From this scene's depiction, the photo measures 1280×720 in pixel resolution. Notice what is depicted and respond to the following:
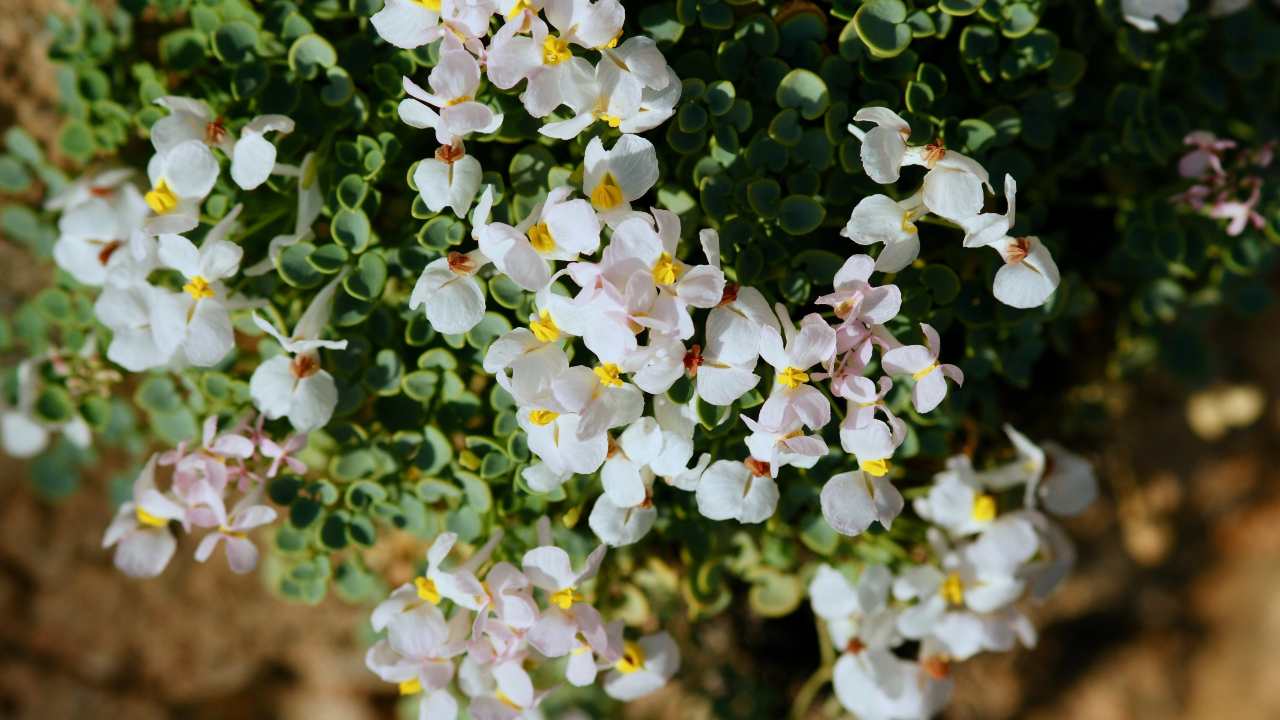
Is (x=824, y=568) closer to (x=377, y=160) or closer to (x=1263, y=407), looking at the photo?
(x=377, y=160)

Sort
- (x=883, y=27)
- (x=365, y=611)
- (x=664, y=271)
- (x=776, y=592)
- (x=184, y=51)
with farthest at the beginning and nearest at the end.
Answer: (x=365, y=611) < (x=776, y=592) < (x=184, y=51) < (x=883, y=27) < (x=664, y=271)

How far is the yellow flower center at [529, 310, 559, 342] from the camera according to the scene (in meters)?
0.87

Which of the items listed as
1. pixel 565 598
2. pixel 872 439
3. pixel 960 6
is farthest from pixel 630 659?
pixel 960 6

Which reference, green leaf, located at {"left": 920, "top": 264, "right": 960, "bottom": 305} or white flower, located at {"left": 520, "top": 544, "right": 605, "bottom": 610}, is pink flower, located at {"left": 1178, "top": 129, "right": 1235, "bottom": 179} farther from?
white flower, located at {"left": 520, "top": 544, "right": 605, "bottom": 610}

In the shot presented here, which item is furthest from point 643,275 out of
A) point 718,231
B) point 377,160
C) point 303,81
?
point 303,81

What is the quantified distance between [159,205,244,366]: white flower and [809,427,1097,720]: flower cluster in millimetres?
628

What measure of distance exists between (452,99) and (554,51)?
92 millimetres

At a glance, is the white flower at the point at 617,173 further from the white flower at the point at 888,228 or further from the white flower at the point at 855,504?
the white flower at the point at 855,504

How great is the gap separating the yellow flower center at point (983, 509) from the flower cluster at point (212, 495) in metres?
0.65

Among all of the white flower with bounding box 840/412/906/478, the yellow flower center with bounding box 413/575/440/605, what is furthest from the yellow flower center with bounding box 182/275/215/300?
the white flower with bounding box 840/412/906/478

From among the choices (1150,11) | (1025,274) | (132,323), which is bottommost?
(132,323)

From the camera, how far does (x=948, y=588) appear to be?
1086 millimetres

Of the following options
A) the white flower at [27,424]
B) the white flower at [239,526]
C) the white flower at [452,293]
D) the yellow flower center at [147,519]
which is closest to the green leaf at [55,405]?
the white flower at [27,424]

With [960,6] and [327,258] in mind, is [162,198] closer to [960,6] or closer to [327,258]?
[327,258]
